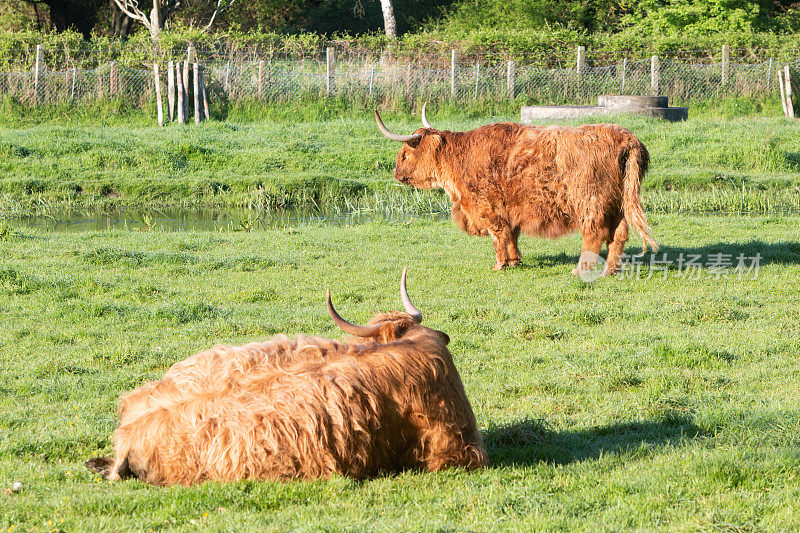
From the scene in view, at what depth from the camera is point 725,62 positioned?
25.7m

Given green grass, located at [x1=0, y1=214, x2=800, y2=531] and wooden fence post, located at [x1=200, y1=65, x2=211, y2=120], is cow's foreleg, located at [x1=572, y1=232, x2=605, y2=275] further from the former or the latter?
wooden fence post, located at [x1=200, y1=65, x2=211, y2=120]

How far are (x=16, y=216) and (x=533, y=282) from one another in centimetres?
959

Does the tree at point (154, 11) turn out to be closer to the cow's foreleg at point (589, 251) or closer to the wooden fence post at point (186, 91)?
the wooden fence post at point (186, 91)

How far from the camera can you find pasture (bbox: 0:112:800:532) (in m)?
4.18

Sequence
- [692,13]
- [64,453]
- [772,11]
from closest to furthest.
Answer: [64,453] → [692,13] → [772,11]

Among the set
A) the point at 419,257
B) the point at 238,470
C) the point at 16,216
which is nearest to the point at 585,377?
the point at 238,470

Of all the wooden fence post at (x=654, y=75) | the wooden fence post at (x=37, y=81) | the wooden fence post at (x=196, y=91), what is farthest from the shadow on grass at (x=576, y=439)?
the wooden fence post at (x=654, y=75)

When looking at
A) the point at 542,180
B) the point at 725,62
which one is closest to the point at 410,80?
the point at 725,62

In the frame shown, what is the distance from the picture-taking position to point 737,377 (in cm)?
666

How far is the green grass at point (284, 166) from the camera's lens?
16.4 m

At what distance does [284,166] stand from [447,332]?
11153mm

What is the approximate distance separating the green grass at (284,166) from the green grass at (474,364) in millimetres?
3270

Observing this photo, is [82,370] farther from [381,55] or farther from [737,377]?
[381,55]

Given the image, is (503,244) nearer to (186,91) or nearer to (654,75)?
(186,91)
